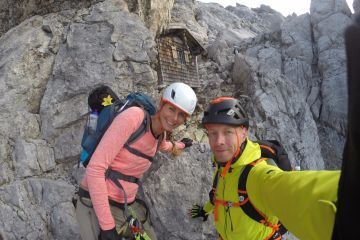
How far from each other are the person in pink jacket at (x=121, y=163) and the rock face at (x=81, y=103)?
3022 millimetres

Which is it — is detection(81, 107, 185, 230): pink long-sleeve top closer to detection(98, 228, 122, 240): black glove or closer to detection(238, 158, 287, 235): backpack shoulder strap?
detection(98, 228, 122, 240): black glove

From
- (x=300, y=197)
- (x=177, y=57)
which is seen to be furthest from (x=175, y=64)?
(x=300, y=197)

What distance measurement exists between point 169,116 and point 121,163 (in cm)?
115

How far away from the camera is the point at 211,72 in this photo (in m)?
17.7

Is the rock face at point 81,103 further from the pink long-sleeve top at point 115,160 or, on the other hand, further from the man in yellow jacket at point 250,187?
the man in yellow jacket at point 250,187

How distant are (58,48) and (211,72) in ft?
31.2

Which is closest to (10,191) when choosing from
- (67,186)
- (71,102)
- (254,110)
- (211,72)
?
(67,186)

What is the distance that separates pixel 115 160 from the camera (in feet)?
15.9

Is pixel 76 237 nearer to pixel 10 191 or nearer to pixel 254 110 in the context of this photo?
pixel 10 191

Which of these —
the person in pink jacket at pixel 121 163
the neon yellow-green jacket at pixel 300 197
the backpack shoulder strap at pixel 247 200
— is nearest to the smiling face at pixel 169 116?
the person in pink jacket at pixel 121 163

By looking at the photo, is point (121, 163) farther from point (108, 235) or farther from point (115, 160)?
point (108, 235)

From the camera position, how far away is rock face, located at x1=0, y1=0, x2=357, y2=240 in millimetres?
7828

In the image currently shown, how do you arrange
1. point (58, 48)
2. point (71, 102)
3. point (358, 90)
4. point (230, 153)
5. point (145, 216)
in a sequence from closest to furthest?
point (358, 90)
point (230, 153)
point (145, 216)
point (71, 102)
point (58, 48)

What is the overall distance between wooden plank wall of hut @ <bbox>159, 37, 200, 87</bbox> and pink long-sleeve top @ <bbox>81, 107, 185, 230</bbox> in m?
9.27
